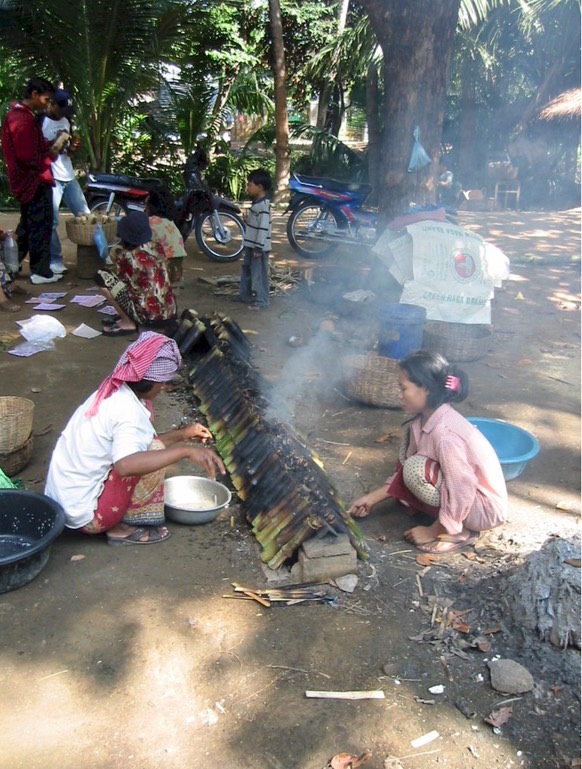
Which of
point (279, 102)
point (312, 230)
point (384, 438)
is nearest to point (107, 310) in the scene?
point (312, 230)

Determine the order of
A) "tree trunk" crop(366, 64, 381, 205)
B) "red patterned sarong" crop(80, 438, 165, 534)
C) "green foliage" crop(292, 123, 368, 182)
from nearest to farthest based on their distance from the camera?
"red patterned sarong" crop(80, 438, 165, 534) < "tree trunk" crop(366, 64, 381, 205) < "green foliage" crop(292, 123, 368, 182)

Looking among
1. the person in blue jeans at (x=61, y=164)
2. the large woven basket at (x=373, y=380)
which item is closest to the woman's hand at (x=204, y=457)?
the large woven basket at (x=373, y=380)

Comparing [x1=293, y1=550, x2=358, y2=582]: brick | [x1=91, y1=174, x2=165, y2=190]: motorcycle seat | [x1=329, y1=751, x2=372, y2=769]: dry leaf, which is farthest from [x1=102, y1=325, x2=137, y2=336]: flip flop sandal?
[x1=329, y1=751, x2=372, y2=769]: dry leaf

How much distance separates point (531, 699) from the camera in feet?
9.08

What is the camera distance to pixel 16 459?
441cm

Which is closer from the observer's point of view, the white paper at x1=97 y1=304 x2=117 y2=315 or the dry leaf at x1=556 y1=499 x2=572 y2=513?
the dry leaf at x1=556 y1=499 x2=572 y2=513

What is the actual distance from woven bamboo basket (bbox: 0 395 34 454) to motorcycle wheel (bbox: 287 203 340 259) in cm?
641

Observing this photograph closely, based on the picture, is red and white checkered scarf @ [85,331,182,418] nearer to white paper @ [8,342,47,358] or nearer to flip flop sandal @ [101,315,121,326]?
white paper @ [8,342,47,358]

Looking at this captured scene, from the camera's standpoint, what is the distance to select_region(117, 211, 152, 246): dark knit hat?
6.38 meters

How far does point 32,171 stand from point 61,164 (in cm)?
68

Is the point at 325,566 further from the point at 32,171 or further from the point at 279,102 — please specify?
the point at 279,102

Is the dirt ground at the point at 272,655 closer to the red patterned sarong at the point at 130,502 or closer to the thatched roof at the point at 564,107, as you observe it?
the red patterned sarong at the point at 130,502

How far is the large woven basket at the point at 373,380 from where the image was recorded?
547cm

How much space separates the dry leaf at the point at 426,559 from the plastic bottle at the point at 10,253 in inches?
232
